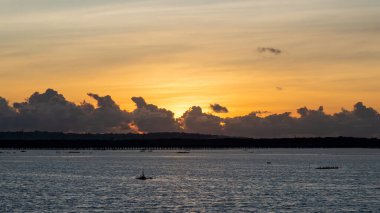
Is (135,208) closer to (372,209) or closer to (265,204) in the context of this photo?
(265,204)

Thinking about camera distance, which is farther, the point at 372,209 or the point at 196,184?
the point at 196,184

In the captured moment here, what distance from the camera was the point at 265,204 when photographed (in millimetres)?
117000

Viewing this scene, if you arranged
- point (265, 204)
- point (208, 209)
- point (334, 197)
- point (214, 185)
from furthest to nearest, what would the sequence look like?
point (214, 185)
point (334, 197)
point (265, 204)
point (208, 209)

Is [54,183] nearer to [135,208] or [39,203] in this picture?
[39,203]

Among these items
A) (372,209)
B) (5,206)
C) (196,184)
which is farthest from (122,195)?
(372,209)

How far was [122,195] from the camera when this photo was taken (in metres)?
132

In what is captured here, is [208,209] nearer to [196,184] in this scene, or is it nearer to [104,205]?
[104,205]

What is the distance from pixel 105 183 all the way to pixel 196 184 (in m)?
22.2

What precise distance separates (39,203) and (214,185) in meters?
54.0

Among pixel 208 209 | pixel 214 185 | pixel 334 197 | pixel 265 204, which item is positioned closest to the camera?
pixel 208 209

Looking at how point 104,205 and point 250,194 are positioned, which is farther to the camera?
point 250,194

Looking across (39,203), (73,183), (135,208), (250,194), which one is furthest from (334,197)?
(73,183)

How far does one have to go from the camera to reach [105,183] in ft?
548

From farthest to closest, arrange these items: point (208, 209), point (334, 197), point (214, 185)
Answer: point (214, 185) → point (334, 197) → point (208, 209)
